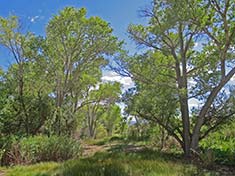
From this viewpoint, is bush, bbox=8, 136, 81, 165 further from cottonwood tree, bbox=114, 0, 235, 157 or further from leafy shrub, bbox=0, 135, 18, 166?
cottonwood tree, bbox=114, 0, 235, 157

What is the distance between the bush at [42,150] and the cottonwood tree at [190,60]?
328 cm

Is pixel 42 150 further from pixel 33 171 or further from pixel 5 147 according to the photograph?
pixel 33 171

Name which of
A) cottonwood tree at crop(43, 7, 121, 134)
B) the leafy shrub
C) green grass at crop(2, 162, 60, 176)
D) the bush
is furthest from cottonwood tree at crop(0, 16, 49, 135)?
green grass at crop(2, 162, 60, 176)

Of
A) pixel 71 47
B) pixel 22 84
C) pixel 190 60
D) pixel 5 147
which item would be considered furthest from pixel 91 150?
pixel 190 60

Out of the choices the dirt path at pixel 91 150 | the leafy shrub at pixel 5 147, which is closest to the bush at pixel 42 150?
the leafy shrub at pixel 5 147

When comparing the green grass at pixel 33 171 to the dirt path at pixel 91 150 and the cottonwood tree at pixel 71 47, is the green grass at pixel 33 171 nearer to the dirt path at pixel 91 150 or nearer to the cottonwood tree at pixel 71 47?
the dirt path at pixel 91 150

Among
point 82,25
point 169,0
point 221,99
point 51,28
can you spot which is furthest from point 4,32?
point 221,99

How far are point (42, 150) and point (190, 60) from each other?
6614 mm

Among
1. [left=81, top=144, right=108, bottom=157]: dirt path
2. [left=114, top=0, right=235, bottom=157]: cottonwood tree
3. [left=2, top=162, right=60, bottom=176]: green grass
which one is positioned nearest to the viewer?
[left=2, top=162, right=60, bottom=176]: green grass

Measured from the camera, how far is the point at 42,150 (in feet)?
35.3

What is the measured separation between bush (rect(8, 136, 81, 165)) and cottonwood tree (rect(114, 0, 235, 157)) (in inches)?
129

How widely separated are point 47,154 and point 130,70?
4366mm

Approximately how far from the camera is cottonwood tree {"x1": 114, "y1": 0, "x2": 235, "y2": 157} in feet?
30.9

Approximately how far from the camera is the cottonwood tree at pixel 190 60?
941 cm
